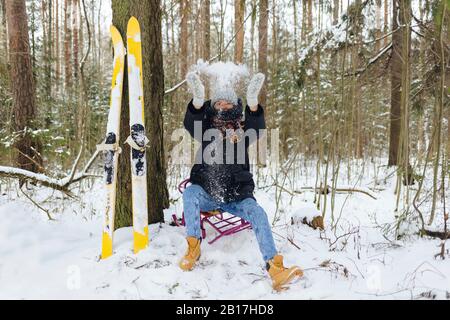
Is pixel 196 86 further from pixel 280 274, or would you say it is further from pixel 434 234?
pixel 434 234

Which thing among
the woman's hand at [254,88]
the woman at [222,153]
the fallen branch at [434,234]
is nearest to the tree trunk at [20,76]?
the woman at [222,153]

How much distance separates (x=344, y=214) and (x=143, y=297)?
2.99m

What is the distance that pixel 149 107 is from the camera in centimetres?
286

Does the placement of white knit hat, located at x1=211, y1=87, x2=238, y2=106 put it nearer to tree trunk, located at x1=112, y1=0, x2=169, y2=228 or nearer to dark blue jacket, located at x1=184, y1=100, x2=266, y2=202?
dark blue jacket, located at x1=184, y1=100, x2=266, y2=202

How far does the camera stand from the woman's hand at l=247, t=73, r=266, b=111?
263 cm

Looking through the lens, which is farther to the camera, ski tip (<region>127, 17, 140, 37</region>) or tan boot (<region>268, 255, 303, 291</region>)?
ski tip (<region>127, 17, 140, 37</region>)

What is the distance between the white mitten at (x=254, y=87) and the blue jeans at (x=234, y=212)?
807 mm

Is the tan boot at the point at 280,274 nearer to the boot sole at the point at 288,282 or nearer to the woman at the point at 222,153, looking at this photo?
the boot sole at the point at 288,282

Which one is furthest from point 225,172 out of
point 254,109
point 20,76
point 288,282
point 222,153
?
point 20,76

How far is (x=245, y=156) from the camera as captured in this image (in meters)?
2.86

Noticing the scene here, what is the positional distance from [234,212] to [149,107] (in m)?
1.17

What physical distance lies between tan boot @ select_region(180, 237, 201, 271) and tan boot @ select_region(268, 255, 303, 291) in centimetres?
54

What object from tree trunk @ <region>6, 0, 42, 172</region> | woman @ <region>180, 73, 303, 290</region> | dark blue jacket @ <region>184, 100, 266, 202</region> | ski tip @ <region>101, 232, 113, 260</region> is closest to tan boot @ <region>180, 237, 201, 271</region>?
woman @ <region>180, 73, 303, 290</region>
